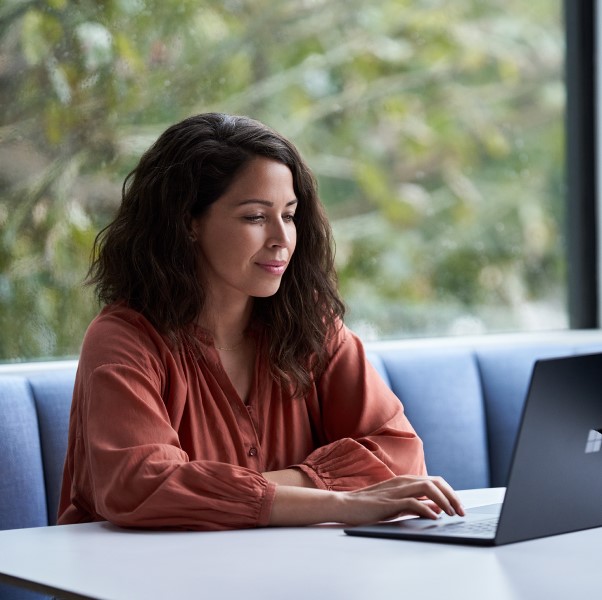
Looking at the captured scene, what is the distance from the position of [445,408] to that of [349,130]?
0.87 metres

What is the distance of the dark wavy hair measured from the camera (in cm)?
196

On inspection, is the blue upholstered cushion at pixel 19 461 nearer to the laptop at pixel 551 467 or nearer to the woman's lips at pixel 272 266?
the woman's lips at pixel 272 266

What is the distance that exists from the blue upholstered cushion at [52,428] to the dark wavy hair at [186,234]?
0.95 feet

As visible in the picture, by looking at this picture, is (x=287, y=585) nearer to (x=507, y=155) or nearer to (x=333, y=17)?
(x=333, y=17)

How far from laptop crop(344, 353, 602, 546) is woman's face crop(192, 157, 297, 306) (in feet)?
1.96

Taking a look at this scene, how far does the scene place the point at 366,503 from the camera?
5.24ft

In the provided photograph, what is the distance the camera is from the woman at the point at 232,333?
184 centimetres

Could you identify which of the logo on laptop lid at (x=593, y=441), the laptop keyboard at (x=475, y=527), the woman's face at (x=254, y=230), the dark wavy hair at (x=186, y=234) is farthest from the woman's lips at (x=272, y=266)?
the logo on laptop lid at (x=593, y=441)

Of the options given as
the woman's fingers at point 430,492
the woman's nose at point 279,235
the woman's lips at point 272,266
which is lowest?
the woman's fingers at point 430,492

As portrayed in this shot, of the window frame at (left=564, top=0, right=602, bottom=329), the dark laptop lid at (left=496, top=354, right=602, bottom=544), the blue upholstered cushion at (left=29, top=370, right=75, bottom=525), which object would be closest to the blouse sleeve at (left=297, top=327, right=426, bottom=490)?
the dark laptop lid at (left=496, top=354, right=602, bottom=544)

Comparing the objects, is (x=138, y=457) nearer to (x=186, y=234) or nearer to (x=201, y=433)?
(x=201, y=433)

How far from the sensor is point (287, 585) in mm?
1231

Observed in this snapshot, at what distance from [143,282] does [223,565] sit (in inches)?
29.2

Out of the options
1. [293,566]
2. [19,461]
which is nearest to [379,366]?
[19,461]
